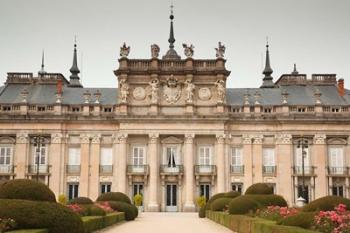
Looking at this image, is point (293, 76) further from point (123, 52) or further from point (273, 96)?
point (123, 52)

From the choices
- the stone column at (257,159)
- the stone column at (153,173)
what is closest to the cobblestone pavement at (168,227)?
the stone column at (153,173)

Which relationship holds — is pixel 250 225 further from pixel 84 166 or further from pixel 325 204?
pixel 84 166

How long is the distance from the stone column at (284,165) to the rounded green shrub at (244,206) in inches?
833

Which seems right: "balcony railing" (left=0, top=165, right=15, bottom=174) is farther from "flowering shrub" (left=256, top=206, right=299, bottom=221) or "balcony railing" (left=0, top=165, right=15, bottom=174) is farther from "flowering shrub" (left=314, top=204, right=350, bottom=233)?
"flowering shrub" (left=314, top=204, right=350, bottom=233)

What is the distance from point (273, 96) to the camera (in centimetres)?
5272

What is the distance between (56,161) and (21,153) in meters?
3.09

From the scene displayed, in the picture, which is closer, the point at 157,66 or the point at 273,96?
the point at 157,66

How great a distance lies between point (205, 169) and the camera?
48.0m

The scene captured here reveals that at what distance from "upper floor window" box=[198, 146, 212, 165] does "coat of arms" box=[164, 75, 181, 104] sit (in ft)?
16.4

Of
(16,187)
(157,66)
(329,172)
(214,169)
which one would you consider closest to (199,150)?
(214,169)

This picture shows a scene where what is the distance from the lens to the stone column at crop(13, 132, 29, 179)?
4759 centimetres

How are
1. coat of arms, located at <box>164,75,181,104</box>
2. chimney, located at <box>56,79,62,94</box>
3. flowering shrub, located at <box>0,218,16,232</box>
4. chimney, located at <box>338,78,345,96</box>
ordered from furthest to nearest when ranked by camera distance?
chimney, located at <box>338,78,345,96</box>, chimney, located at <box>56,79,62,94</box>, coat of arms, located at <box>164,75,181,104</box>, flowering shrub, located at <box>0,218,16,232</box>

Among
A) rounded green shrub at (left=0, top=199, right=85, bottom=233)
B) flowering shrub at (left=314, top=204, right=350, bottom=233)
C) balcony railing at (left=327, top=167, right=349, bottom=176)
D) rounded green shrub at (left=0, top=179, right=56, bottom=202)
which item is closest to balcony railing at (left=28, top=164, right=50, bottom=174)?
balcony railing at (left=327, top=167, right=349, bottom=176)

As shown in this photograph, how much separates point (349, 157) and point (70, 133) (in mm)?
24745
